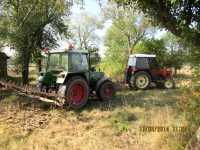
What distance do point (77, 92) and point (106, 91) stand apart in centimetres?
175

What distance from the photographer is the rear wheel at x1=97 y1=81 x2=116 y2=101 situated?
38.3ft

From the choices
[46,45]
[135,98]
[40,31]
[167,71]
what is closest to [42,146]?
[135,98]

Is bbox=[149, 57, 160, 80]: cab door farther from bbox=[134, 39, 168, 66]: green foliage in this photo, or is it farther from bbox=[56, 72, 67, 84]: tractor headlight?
bbox=[134, 39, 168, 66]: green foliage

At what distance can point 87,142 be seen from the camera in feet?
22.9

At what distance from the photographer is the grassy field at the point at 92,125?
664 cm

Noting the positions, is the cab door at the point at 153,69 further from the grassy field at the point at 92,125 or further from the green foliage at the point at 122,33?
the green foliage at the point at 122,33

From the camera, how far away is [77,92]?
10461 mm

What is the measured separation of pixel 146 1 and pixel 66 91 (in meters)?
3.85

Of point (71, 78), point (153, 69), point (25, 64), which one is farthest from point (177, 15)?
point (25, 64)

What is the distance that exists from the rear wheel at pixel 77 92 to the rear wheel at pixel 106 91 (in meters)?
1.08

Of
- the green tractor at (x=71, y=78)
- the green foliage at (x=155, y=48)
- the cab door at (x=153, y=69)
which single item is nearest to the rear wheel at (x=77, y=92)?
the green tractor at (x=71, y=78)

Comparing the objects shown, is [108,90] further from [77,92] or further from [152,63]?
[152,63]

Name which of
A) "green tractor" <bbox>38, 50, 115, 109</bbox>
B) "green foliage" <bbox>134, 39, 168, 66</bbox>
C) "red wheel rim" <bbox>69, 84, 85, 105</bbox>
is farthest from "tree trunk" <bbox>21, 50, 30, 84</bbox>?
"green foliage" <bbox>134, 39, 168, 66</bbox>

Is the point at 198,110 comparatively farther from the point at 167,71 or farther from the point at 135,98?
the point at 167,71
